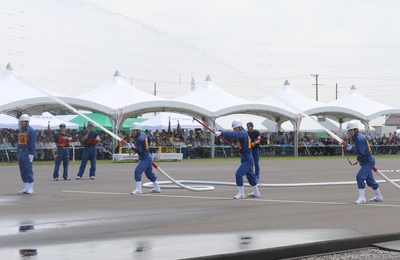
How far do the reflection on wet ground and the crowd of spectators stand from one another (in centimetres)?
3240

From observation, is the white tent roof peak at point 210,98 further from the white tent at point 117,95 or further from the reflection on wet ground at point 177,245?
the reflection on wet ground at point 177,245

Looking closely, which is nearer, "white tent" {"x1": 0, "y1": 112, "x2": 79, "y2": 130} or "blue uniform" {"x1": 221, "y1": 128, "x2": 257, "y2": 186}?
"blue uniform" {"x1": 221, "y1": 128, "x2": 257, "y2": 186}

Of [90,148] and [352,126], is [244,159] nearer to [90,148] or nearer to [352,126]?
[352,126]

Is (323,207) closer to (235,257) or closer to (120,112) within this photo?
(235,257)

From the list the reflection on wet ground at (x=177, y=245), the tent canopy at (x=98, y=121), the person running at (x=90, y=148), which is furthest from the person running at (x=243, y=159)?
the tent canopy at (x=98, y=121)

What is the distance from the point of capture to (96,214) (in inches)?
567

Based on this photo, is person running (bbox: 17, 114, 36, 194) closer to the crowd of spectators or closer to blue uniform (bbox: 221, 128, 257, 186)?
blue uniform (bbox: 221, 128, 257, 186)

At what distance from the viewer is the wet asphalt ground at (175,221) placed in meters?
9.90

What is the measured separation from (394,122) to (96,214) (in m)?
84.1

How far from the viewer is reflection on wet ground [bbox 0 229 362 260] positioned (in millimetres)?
9231

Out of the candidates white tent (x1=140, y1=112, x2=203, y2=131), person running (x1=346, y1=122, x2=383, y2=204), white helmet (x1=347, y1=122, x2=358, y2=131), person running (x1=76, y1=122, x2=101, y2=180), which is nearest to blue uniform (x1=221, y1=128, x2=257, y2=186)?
white helmet (x1=347, y1=122, x2=358, y2=131)

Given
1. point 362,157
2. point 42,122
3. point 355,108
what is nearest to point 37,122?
point 42,122

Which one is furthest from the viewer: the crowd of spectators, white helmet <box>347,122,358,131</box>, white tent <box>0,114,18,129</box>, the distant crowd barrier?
white tent <box>0,114,18,129</box>

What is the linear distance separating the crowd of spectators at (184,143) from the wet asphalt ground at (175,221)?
2205 centimetres
